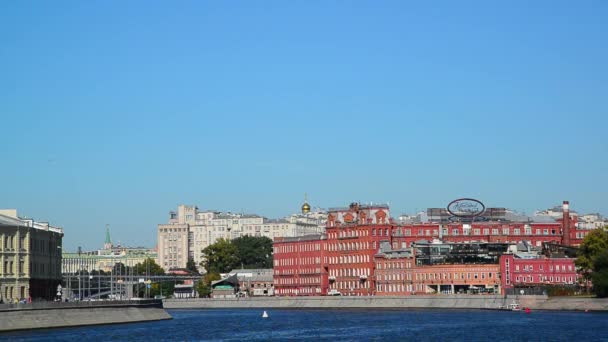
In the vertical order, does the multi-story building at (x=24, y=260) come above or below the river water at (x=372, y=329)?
above

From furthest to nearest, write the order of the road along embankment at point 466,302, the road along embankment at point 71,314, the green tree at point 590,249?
the green tree at point 590,249, the road along embankment at point 466,302, the road along embankment at point 71,314

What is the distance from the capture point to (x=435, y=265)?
634ft

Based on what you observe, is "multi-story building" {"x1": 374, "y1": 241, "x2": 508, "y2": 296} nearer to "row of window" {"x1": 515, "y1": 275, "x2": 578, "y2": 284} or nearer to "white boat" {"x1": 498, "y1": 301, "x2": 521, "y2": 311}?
"row of window" {"x1": 515, "y1": 275, "x2": 578, "y2": 284}

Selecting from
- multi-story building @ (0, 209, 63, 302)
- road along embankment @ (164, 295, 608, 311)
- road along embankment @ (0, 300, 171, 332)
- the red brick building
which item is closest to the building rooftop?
multi-story building @ (0, 209, 63, 302)

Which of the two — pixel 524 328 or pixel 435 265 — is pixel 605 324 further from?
pixel 435 265

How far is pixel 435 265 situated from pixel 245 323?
5614 cm

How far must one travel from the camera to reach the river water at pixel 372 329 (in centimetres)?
10644

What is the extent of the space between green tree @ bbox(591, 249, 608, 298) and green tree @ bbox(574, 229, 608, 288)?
886cm

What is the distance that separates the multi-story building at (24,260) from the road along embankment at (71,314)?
343 inches

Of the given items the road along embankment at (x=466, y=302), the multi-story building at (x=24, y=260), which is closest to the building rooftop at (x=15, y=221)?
the multi-story building at (x=24, y=260)

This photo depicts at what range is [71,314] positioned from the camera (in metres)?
118

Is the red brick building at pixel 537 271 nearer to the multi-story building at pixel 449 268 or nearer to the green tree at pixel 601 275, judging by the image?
the multi-story building at pixel 449 268

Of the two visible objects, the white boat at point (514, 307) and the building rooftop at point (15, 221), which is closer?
the building rooftop at point (15, 221)

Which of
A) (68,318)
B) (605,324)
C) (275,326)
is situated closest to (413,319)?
(275,326)
